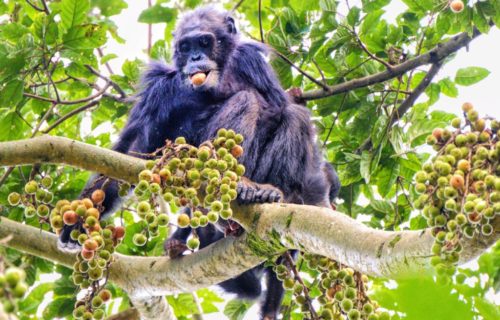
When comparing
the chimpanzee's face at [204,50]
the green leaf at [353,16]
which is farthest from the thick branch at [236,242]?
the green leaf at [353,16]

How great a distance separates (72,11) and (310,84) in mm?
2309

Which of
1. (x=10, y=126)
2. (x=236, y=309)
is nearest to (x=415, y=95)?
(x=236, y=309)

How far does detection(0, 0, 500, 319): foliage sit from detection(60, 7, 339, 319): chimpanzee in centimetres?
26

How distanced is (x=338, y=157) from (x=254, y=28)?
2113 millimetres

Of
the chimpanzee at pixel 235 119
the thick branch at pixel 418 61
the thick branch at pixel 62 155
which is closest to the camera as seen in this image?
the thick branch at pixel 62 155

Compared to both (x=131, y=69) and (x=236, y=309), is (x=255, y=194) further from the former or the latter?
(x=131, y=69)

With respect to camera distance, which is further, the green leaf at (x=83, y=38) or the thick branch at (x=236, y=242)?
the green leaf at (x=83, y=38)

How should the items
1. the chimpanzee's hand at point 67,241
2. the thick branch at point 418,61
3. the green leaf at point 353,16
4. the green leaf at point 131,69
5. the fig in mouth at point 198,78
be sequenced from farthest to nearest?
the green leaf at point 131,69 < the fig in mouth at point 198,78 < the thick branch at point 418,61 < the green leaf at point 353,16 < the chimpanzee's hand at point 67,241

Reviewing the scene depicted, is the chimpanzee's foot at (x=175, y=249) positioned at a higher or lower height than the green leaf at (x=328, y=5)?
lower

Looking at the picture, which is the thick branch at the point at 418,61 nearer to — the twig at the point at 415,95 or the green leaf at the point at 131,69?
the twig at the point at 415,95

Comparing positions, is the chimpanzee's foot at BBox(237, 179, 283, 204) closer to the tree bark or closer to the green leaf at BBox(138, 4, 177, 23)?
the tree bark

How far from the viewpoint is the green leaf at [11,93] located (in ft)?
16.0

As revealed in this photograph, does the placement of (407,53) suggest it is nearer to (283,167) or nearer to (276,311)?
(283,167)

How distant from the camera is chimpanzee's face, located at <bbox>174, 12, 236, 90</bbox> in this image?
219 inches
